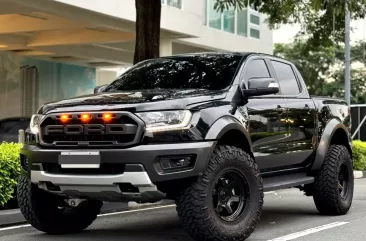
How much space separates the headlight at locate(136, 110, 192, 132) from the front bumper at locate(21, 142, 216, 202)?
17 cm

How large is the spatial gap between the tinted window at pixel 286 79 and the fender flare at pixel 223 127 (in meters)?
1.64

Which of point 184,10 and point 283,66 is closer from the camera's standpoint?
point 283,66

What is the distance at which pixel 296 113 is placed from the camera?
26.1ft

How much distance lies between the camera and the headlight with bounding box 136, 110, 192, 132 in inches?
235

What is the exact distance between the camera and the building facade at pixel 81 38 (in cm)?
1728

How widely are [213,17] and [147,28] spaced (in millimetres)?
11143

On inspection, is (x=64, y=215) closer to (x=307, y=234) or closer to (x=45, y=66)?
(x=307, y=234)

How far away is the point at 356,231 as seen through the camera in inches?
295

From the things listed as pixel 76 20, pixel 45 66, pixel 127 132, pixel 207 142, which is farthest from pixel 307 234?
pixel 45 66

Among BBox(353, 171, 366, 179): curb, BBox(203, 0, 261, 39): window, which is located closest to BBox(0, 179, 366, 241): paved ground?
BBox(353, 171, 366, 179): curb

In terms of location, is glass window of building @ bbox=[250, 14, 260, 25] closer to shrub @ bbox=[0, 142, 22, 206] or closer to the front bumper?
shrub @ bbox=[0, 142, 22, 206]

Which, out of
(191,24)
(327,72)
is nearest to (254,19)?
(191,24)

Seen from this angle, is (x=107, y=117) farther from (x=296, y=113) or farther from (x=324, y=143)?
(x=324, y=143)

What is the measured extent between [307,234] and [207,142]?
1.95 m
